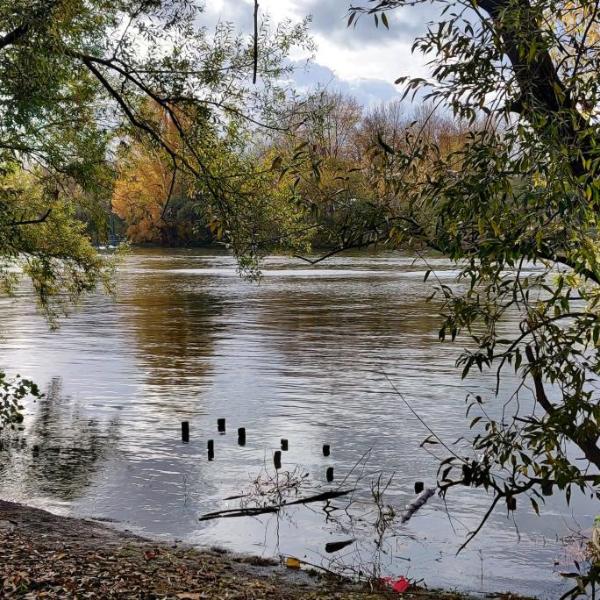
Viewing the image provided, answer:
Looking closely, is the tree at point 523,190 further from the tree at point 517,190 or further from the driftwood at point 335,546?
the driftwood at point 335,546

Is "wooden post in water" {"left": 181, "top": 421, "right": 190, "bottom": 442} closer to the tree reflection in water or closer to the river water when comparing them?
the river water

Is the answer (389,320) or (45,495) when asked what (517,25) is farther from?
(389,320)

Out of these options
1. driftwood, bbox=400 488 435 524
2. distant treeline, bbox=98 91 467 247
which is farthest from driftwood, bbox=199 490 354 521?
distant treeline, bbox=98 91 467 247

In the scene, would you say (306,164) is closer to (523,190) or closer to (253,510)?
(523,190)

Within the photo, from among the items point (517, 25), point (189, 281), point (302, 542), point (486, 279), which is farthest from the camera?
point (189, 281)

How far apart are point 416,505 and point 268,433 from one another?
233 inches

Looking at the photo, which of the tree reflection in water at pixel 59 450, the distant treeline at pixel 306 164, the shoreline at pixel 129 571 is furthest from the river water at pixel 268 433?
the distant treeline at pixel 306 164

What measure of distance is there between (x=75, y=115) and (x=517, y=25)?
16101mm

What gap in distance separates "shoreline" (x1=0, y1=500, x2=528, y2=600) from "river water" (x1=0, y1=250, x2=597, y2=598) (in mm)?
886

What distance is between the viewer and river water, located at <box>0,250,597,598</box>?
13.0 m

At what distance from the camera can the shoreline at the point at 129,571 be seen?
8938 millimetres

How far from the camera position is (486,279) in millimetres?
7336

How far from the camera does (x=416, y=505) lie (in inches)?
573

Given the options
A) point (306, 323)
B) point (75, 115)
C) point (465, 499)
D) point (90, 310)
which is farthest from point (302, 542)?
point (90, 310)
